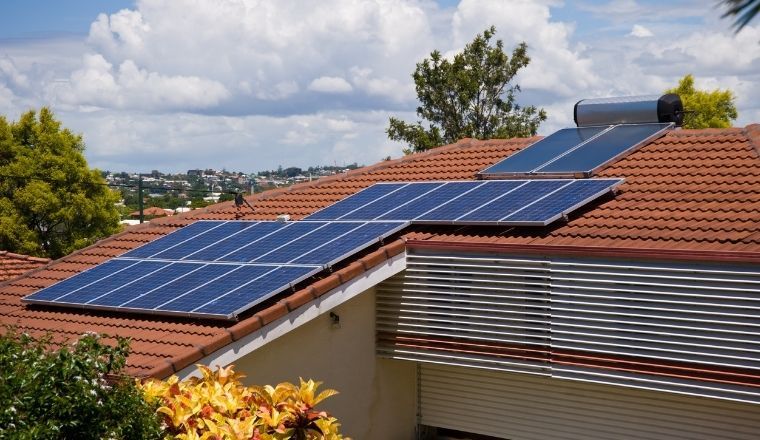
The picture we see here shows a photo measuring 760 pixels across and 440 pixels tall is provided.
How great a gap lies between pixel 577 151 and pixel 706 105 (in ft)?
115

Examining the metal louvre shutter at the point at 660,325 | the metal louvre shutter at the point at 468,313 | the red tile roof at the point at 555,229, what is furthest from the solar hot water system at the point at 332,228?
the metal louvre shutter at the point at 660,325

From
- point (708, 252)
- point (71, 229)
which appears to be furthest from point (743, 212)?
point (71, 229)

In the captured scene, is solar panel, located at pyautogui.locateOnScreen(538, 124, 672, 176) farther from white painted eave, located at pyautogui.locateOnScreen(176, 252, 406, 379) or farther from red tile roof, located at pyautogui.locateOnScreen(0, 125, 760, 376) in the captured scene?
white painted eave, located at pyautogui.locateOnScreen(176, 252, 406, 379)

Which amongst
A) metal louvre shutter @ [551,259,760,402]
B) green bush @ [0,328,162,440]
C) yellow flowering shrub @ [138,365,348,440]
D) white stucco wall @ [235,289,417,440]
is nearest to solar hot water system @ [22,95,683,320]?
white stucco wall @ [235,289,417,440]

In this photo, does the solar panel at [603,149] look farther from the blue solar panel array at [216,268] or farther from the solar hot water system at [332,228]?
the blue solar panel array at [216,268]

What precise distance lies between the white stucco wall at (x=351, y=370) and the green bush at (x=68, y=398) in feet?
11.2

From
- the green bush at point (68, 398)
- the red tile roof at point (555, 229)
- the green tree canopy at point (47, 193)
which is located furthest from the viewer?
the green tree canopy at point (47, 193)

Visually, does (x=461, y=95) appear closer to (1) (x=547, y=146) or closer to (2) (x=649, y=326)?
(1) (x=547, y=146)

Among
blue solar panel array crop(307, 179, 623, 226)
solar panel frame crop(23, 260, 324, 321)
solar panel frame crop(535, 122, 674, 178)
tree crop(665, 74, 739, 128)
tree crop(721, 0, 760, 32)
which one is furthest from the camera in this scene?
tree crop(665, 74, 739, 128)

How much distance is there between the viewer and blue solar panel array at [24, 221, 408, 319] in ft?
45.0

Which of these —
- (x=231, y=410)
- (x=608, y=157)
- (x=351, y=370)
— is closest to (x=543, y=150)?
(x=608, y=157)

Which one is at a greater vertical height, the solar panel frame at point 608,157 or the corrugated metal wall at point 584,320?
the solar panel frame at point 608,157

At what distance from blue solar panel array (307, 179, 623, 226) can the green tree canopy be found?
2269 cm

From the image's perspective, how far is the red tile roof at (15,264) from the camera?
69.5 ft
